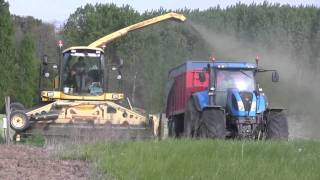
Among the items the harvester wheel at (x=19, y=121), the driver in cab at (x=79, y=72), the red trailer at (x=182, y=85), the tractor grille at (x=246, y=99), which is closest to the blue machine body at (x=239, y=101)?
the tractor grille at (x=246, y=99)

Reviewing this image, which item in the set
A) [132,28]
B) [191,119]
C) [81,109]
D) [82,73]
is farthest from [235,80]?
[132,28]

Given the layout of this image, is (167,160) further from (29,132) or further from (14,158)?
(29,132)

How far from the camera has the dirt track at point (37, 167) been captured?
9.77m

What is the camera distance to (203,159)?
11008mm

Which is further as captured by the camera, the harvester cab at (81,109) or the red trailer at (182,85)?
the red trailer at (182,85)

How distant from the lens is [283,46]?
53.9 meters

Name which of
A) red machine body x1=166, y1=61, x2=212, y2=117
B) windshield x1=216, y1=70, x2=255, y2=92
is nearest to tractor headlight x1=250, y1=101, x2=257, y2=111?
windshield x1=216, y1=70, x2=255, y2=92

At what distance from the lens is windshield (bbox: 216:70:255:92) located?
19047mm

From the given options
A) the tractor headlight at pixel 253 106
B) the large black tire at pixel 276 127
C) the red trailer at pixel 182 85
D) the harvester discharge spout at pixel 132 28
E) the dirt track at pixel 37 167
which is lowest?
the dirt track at pixel 37 167

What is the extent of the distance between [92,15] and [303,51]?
24.6 metres

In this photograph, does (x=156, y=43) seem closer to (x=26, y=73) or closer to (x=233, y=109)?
(x=26, y=73)

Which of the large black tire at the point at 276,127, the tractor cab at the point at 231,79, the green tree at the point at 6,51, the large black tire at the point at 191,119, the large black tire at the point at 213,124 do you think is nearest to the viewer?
the large black tire at the point at 213,124

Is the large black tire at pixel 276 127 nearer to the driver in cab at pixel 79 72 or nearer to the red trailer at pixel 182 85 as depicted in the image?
the red trailer at pixel 182 85

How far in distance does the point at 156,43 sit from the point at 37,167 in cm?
5305
